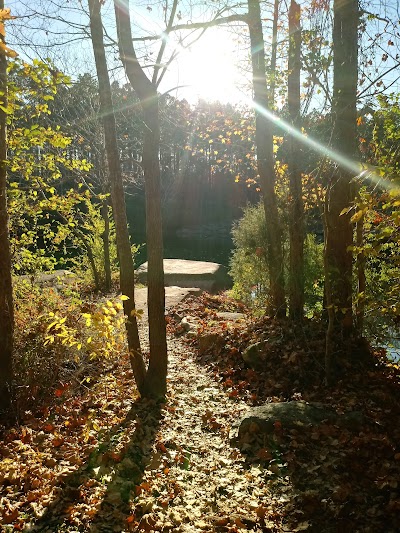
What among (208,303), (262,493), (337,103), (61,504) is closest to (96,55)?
(337,103)

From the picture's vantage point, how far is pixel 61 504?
11.3 feet

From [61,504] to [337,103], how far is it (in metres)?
5.55

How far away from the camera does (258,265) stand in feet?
36.9

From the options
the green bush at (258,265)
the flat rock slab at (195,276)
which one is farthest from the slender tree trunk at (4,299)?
the flat rock slab at (195,276)

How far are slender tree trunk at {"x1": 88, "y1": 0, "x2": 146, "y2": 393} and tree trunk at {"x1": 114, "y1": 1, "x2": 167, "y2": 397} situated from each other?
0.26 m

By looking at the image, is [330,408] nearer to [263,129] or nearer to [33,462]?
[33,462]

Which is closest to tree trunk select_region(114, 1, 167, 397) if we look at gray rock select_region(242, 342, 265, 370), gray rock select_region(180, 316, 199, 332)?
gray rock select_region(242, 342, 265, 370)

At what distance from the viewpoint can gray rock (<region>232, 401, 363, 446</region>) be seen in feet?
15.5

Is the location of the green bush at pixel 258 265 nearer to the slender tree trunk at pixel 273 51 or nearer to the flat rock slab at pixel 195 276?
the flat rock slab at pixel 195 276

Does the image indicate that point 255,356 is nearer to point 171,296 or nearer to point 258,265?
point 258,265

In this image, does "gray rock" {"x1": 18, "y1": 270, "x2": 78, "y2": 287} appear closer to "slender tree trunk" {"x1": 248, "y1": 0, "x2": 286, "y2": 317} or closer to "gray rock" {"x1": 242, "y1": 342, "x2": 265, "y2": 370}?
"gray rock" {"x1": 242, "y1": 342, "x2": 265, "y2": 370}

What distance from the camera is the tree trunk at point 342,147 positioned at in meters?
5.71

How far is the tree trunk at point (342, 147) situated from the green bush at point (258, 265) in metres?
2.67

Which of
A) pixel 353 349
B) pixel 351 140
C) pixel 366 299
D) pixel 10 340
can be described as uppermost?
pixel 351 140
